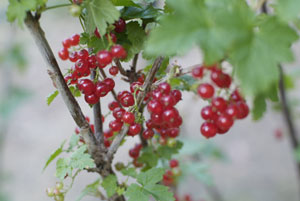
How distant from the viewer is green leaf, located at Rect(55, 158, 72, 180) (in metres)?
0.81

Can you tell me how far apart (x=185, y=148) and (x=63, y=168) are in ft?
4.22

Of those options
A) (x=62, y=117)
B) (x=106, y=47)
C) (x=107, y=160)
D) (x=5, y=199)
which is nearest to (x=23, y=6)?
(x=106, y=47)

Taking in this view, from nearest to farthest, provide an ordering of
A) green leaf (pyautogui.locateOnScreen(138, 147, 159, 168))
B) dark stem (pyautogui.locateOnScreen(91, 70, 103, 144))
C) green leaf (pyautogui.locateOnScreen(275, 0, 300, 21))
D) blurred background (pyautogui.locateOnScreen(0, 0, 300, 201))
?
green leaf (pyautogui.locateOnScreen(275, 0, 300, 21)) → dark stem (pyautogui.locateOnScreen(91, 70, 103, 144)) → green leaf (pyautogui.locateOnScreen(138, 147, 159, 168)) → blurred background (pyautogui.locateOnScreen(0, 0, 300, 201))

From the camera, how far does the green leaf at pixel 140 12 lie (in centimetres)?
79

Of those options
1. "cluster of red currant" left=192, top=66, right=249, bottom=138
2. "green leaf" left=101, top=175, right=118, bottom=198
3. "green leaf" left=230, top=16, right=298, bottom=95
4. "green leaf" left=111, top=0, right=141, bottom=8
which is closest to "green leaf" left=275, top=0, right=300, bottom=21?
"green leaf" left=230, top=16, right=298, bottom=95

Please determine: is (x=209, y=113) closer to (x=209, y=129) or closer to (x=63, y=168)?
(x=209, y=129)

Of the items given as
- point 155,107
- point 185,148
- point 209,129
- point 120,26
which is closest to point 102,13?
point 120,26

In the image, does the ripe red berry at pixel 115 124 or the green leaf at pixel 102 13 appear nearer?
the green leaf at pixel 102 13

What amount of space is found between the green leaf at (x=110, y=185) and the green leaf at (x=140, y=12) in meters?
0.42

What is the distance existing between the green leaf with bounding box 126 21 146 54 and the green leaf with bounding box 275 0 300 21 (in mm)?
352

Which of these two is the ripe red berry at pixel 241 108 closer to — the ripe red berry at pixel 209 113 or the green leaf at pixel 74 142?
the ripe red berry at pixel 209 113

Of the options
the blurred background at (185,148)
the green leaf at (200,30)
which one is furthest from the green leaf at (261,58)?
the blurred background at (185,148)

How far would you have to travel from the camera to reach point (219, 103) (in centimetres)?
64

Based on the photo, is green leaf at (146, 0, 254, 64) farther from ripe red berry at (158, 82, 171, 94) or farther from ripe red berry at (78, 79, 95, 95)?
ripe red berry at (78, 79, 95, 95)
